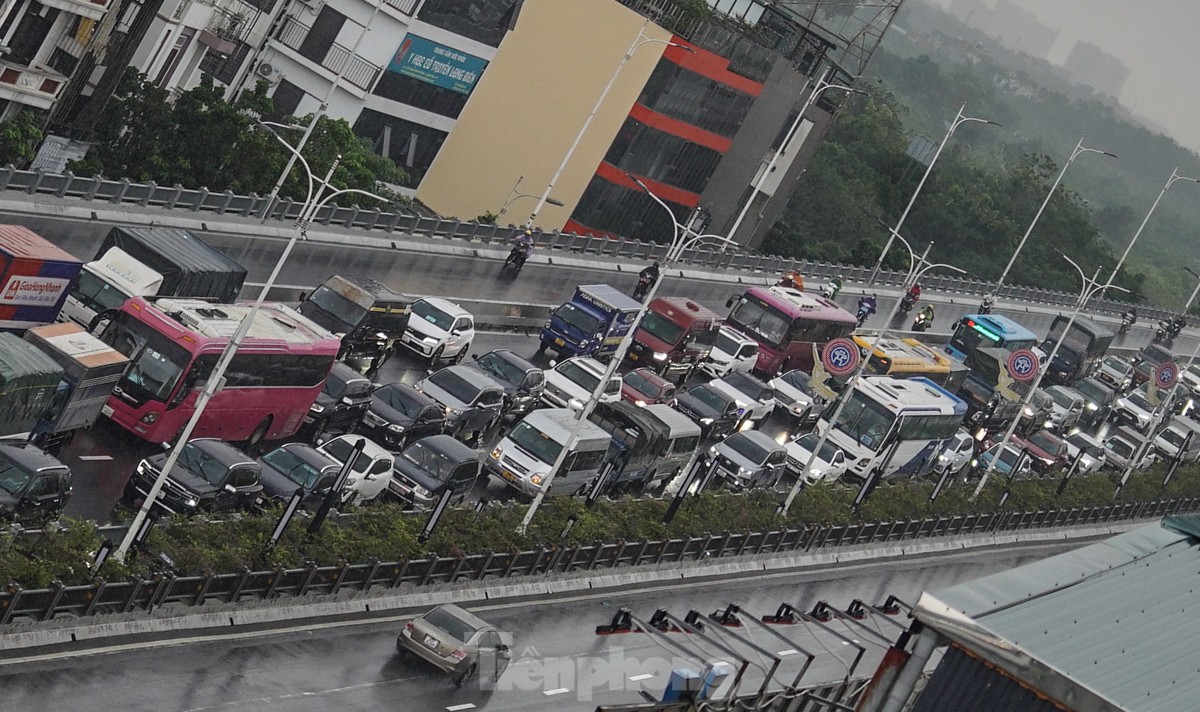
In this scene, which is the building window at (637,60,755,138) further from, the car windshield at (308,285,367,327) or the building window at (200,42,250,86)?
the car windshield at (308,285,367,327)

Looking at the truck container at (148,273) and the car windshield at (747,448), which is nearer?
the truck container at (148,273)

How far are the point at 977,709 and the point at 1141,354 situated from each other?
282 ft

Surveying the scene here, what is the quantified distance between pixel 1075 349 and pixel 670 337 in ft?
110

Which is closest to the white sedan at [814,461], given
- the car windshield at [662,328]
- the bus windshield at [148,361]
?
the car windshield at [662,328]

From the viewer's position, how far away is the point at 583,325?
5781 centimetres

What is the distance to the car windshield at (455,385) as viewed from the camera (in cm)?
4759

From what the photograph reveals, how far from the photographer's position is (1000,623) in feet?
60.2

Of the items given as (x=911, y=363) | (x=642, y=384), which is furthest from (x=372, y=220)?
(x=911, y=363)

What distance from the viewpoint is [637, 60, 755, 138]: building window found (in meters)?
92.2

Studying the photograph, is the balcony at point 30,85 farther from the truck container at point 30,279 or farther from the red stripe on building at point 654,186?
the red stripe on building at point 654,186

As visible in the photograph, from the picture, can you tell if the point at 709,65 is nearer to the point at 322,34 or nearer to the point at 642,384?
the point at 322,34

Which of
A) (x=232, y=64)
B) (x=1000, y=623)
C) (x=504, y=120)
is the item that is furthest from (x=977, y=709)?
(x=504, y=120)

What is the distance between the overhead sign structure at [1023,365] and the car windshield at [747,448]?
19.8 metres

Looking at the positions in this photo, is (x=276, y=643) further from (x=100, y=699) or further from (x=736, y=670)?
(x=736, y=670)
